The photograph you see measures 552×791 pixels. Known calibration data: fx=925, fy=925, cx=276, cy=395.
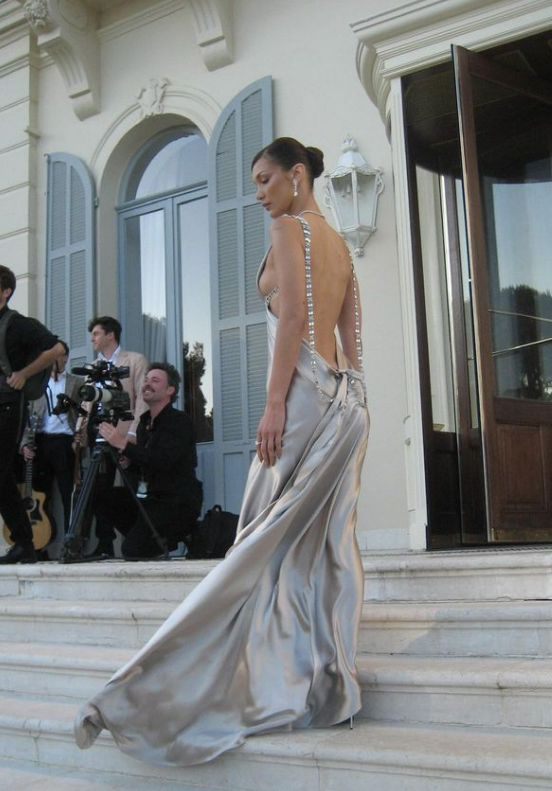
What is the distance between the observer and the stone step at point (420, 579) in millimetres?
3254

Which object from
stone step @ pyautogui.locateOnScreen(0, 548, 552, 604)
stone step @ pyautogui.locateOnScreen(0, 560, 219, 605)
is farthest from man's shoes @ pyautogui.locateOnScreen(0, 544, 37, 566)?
stone step @ pyautogui.locateOnScreen(0, 548, 552, 604)

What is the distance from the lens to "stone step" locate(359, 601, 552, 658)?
9.60 feet

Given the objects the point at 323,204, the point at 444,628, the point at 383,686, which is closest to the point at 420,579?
the point at 444,628

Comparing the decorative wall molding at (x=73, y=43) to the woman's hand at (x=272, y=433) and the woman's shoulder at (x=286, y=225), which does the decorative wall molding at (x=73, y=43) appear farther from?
the woman's hand at (x=272, y=433)

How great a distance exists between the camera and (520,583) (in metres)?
3.26

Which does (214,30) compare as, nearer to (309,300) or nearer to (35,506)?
(35,506)

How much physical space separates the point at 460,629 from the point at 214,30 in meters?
5.41

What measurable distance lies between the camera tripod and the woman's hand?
262 centimetres

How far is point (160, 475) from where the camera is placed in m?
5.51

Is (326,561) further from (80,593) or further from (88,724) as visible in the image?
(80,593)

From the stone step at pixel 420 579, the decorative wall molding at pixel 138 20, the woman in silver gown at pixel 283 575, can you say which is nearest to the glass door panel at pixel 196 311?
the decorative wall molding at pixel 138 20

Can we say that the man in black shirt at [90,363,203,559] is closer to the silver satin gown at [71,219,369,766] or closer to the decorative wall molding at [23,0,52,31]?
the silver satin gown at [71,219,369,766]

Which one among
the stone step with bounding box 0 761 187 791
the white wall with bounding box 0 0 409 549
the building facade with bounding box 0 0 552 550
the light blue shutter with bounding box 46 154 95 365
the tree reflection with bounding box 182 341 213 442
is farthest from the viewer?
the light blue shutter with bounding box 46 154 95 365

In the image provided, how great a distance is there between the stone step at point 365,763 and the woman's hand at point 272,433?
777 mm
